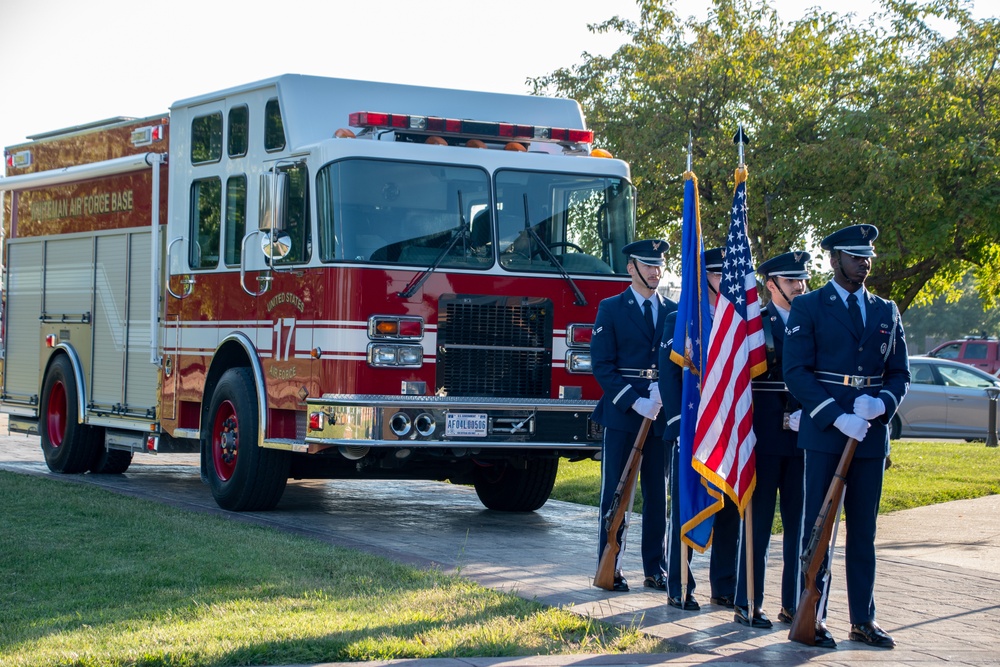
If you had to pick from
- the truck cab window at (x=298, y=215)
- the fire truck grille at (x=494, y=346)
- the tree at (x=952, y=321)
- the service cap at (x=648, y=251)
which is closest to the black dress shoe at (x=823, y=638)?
the service cap at (x=648, y=251)

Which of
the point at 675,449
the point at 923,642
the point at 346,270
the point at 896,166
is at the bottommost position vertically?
the point at 923,642

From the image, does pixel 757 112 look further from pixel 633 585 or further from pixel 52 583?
pixel 52 583

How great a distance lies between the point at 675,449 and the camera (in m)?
8.20

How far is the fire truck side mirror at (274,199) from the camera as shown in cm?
1088

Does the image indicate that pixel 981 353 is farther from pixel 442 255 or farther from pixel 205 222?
pixel 442 255

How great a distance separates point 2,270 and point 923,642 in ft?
40.7

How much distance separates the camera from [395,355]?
34.7 feet

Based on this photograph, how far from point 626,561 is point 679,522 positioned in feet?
5.81

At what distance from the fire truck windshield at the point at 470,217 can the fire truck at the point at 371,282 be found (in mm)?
15

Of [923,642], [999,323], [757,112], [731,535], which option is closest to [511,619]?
[731,535]

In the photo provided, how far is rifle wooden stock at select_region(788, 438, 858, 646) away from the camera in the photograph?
7.02 meters

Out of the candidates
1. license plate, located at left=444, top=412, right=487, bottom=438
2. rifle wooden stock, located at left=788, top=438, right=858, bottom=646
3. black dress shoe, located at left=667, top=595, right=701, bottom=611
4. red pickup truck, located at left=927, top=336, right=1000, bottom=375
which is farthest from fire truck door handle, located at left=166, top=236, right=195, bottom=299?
red pickup truck, located at left=927, top=336, right=1000, bottom=375

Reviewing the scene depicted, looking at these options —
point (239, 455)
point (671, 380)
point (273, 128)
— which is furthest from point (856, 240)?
point (239, 455)

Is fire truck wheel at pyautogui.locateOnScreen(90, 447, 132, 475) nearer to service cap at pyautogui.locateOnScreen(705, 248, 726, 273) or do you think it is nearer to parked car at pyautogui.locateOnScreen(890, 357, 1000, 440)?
service cap at pyautogui.locateOnScreen(705, 248, 726, 273)
